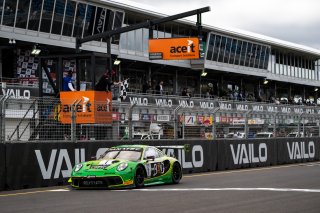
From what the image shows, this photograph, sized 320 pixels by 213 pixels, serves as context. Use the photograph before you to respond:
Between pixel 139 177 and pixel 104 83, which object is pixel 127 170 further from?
pixel 104 83

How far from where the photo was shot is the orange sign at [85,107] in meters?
17.4

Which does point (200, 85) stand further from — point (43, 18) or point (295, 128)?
point (295, 128)

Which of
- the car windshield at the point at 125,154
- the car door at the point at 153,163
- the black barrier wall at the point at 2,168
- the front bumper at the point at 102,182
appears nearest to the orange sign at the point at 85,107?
the car windshield at the point at 125,154

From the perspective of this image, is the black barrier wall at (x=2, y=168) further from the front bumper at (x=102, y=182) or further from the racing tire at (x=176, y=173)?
the racing tire at (x=176, y=173)

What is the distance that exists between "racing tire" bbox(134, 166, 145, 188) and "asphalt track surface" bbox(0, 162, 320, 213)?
24 centimetres

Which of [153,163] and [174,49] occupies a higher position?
[174,49]

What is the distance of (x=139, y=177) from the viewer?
585 inches

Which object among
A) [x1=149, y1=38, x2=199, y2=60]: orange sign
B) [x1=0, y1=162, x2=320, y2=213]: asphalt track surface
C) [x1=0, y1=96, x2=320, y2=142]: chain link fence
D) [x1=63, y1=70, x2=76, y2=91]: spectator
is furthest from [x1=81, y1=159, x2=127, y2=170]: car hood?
[x1=149, y1=38, x2=199, y2=60]: orange sign

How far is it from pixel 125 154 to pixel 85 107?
3.16 metres

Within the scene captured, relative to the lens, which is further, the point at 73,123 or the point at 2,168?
the point at 73,123

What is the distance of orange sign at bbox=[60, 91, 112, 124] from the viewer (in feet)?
57.2

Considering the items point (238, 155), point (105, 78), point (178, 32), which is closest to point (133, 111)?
point (105, 78)

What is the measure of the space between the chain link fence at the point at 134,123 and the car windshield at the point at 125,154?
6.64 feet

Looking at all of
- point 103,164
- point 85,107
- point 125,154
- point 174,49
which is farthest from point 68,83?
point 174,49
